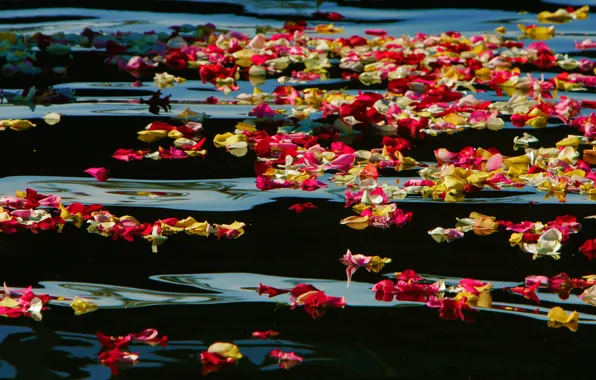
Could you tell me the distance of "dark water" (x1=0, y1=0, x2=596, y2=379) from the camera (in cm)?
193

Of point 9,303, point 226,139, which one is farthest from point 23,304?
point 226,139

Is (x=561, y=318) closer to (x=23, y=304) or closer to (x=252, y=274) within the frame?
(x=252, y=274)

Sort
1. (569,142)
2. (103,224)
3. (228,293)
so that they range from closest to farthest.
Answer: (228,293) → (103,224) → (569,142)

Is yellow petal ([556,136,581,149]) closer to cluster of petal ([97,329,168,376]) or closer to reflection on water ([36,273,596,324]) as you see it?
reflection on water ([36,273,596,324])

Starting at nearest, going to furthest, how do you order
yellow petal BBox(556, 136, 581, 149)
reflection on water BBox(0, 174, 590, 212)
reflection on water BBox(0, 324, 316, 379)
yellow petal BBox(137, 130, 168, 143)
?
reflection on water BBox(0, 324, 316, 379) < reflection on water BBox(0, 174, 590, 212) < yellow petal BBox(556, 136, 581, 149) < yellow petal BBox(137, 130, 168, 143)

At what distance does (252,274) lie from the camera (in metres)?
2.38

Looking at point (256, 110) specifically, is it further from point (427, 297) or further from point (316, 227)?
point (427, 297)

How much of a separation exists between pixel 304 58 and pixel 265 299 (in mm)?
3256

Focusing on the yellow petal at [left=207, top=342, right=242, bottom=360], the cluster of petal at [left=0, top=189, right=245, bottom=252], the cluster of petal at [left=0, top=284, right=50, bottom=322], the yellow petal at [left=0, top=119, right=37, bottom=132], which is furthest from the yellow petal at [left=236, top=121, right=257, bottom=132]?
the yellow petal at [left=207, top=342, right=242, bottom=360]

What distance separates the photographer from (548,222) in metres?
2.77

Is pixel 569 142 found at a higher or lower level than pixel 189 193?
higher

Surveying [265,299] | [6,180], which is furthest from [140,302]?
[6,180]

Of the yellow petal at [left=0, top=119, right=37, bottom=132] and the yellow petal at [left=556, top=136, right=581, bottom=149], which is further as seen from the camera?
the yellow petal at [left=0, top=119, right=37, bottom=132]

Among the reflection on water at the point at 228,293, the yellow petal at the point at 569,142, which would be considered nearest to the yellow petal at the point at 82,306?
the reflection on water at the point at 228,293
